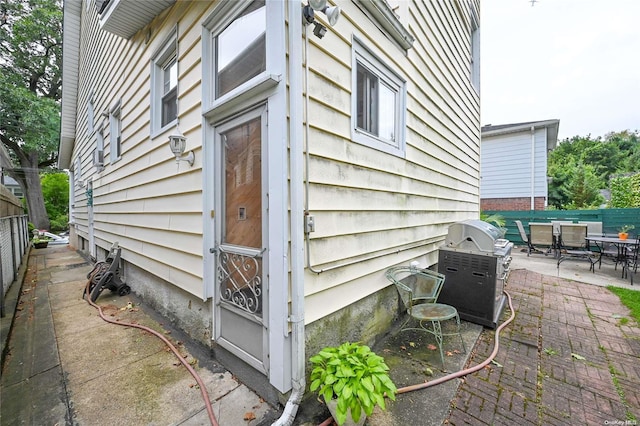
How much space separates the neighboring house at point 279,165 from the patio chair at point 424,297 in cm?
23

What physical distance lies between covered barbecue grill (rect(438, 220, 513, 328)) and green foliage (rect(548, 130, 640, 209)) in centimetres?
1158

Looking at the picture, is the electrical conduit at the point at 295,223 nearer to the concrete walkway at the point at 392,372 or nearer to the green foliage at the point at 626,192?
the concrete walkway at the point at 392,372

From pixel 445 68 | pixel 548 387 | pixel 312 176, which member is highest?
pixel 445 68

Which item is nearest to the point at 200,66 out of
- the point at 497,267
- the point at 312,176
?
the point at 312,176

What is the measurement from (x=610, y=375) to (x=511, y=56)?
50.2 ft

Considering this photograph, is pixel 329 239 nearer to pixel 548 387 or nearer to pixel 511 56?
pixel 548 387

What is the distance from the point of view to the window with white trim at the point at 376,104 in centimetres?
279

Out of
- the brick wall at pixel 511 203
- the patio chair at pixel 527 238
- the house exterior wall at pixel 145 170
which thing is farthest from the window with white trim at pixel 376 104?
the brick wall at pixel 511 203

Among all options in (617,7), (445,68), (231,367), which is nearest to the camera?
(231,367)

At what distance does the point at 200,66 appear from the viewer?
2.75 metres

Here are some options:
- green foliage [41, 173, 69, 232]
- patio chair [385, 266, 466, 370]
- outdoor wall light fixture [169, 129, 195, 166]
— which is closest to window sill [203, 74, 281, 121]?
outdoor wall light fixture [169, 129, 195, 166]

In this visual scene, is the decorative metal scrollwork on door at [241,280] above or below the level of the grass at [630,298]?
above

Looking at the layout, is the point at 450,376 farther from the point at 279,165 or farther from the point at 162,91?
the point at 162,91

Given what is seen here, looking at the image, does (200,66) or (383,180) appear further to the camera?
(383,180)
